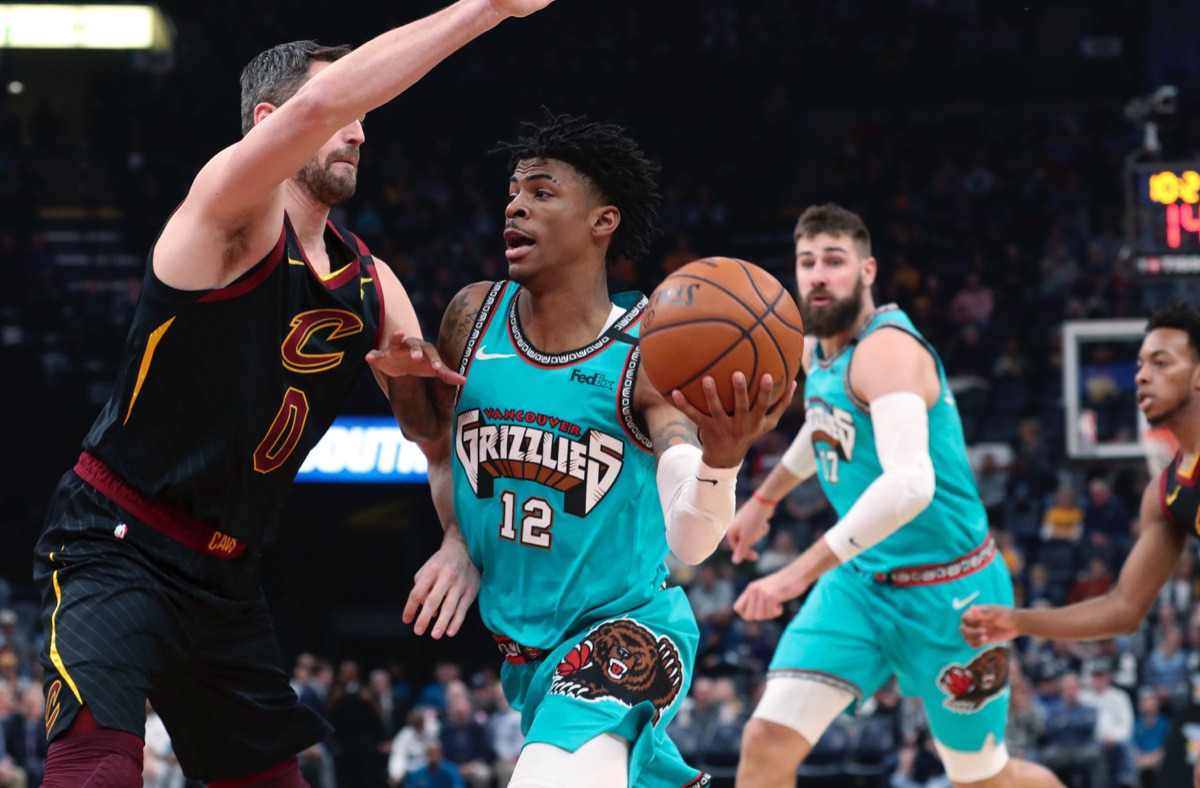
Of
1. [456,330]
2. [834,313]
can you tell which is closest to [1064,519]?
[834,313]

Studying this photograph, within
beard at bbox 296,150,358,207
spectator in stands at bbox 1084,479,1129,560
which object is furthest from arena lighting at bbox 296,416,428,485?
beard at bbox 296,150,358,207

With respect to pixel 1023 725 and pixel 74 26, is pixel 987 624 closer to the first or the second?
pixel 1023 725

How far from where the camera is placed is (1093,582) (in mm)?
13648

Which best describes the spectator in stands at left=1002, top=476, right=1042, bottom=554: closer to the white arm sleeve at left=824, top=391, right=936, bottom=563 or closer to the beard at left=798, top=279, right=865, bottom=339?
the beard at left=798, top=279, right=865, bottom=339

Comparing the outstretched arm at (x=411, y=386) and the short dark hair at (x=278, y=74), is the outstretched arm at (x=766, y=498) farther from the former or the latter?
the short dark hair at (x=278, y=74)

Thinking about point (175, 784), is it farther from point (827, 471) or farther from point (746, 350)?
Answer: point (746, 350)

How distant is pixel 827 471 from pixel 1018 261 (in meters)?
13.2

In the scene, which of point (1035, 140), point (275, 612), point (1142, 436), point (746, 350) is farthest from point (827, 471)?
point (1035, 140)

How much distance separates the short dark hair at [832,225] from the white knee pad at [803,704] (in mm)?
1774

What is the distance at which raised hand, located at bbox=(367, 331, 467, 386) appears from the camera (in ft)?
11.8

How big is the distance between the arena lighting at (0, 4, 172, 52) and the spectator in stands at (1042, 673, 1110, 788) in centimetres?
1426

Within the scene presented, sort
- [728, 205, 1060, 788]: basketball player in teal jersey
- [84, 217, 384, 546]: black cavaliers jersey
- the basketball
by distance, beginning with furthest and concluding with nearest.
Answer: [728, 205, 1060, 788]: basketball player in teal jersey → [84, 217, 384, 546]: black cavaliers jersey → the basketball

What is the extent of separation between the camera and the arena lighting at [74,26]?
18.6 m

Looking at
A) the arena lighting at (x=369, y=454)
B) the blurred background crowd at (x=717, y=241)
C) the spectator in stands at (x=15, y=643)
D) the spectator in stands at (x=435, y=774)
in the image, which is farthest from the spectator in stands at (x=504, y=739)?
the spectator in stands at (x=15, y=643)
